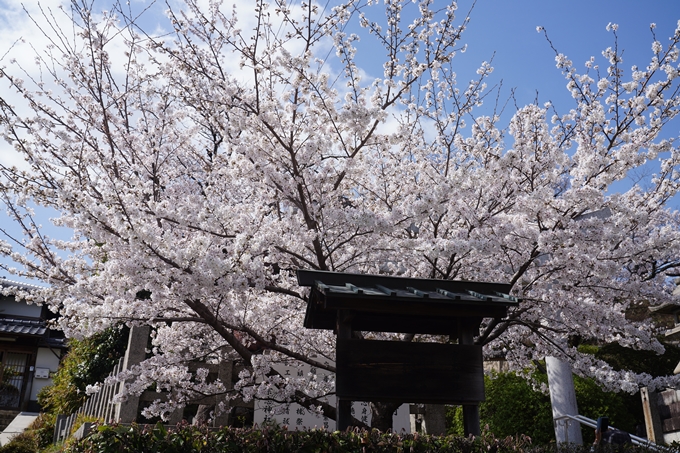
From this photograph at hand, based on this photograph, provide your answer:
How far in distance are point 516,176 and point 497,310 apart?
307 centimetres

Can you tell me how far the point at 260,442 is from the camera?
4.75m

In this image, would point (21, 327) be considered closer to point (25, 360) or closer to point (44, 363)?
point (25, 360)

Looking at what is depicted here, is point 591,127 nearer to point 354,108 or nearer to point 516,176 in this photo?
point 516,176

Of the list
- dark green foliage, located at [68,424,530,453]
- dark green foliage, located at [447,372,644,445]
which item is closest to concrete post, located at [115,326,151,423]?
dark green foliage, located at [68,424,530,453]

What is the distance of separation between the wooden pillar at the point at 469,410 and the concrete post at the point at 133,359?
444 centimetres

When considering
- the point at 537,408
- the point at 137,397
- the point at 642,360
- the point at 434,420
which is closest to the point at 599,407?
the point at 537,408

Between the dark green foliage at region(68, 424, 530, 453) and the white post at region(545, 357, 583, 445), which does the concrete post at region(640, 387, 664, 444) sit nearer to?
the white post at region(545, 357, 583, 445)

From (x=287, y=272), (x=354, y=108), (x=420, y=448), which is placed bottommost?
(x=420, y=448)

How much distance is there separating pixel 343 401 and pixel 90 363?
8274 millimetres

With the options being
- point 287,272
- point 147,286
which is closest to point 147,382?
point 147,286

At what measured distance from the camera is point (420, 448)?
488 centimetres

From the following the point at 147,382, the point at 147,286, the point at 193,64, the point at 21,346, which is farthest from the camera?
the point at 21,346

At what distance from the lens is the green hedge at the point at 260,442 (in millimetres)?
4684

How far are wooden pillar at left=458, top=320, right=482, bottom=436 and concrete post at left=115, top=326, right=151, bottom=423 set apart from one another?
4.44m
